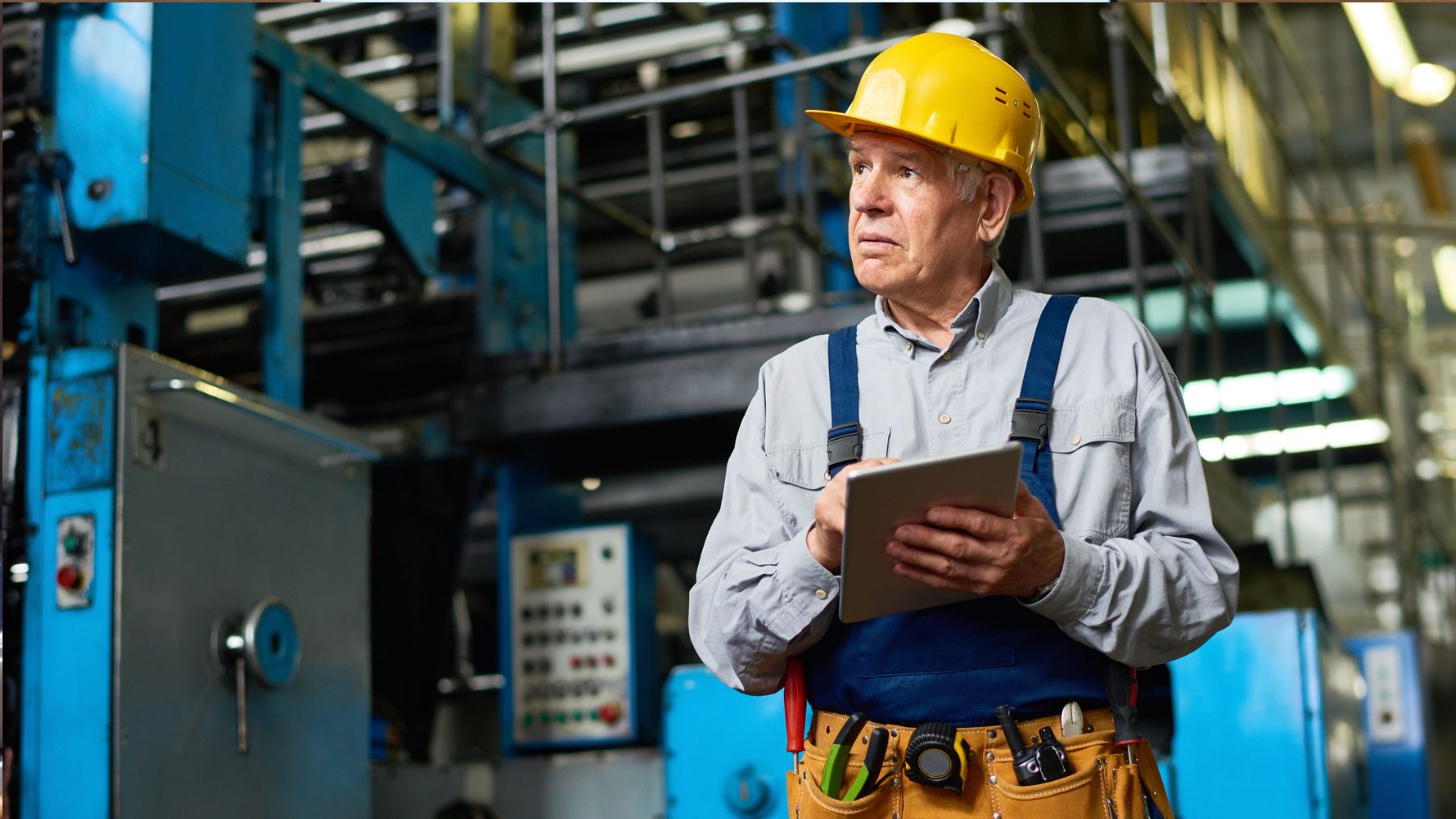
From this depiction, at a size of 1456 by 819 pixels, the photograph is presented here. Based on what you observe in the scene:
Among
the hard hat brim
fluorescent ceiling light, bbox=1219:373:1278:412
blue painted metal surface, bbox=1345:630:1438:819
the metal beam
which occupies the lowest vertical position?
blue painted metal surface, bbox=1345:630:1438:819

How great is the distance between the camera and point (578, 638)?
17.1 ft

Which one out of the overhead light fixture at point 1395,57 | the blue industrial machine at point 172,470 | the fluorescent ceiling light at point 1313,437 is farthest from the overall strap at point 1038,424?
the fluorescent ceiling light at point 1313,437

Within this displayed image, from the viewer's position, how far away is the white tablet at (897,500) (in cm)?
177

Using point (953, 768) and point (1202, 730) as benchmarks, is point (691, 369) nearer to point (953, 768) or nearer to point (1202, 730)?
point (1202, 730)

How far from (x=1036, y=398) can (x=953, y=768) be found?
1.61 feet

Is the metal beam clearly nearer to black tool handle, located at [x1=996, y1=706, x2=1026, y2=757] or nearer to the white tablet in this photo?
the white tablet

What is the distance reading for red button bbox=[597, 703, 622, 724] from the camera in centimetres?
509

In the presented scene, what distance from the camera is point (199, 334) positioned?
6527 mm

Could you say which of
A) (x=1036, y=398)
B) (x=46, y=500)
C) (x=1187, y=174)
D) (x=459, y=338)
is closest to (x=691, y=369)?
(x=459, y=338)

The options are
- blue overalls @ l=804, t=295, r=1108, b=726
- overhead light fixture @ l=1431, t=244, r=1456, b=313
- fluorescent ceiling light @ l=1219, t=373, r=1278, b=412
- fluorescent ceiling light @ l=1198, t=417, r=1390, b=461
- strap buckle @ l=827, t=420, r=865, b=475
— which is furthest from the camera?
overhead light fixture @ l=1431, t=244, r=1456, b=313

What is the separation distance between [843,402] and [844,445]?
7 centimetres

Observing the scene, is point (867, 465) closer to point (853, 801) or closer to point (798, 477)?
point (798, 477)

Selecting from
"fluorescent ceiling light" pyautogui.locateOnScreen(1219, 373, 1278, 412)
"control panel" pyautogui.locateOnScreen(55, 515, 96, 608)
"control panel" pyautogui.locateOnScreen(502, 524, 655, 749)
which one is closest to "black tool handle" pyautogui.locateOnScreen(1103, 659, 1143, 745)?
"control panel" pyautogui.locateOnScreen(55, 515, 96, 608)

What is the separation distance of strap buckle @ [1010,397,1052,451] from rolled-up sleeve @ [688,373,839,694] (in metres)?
0.31
